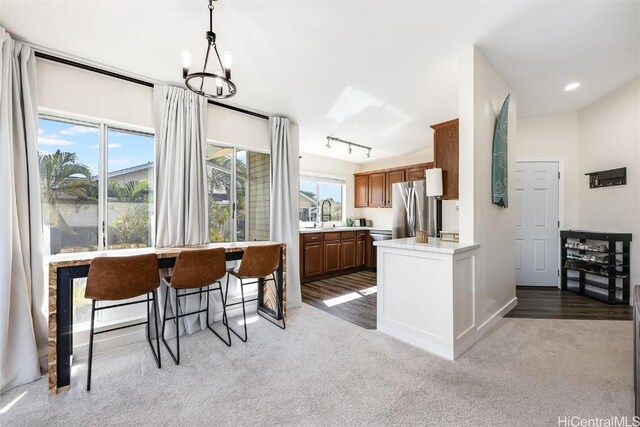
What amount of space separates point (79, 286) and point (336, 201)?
15.2ft

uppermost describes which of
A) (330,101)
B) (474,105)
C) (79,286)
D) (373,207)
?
(330,101)

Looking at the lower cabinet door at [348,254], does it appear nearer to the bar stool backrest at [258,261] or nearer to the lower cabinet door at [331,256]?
the lower cabinet door at [331,256]

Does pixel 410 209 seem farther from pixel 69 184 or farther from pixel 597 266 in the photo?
pixel 69 184

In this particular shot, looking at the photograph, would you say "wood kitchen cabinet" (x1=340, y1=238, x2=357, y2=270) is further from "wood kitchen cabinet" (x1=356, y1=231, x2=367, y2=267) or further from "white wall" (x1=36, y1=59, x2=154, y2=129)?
"white wall" (x1=36, y1=59, x2=154, y2=129)

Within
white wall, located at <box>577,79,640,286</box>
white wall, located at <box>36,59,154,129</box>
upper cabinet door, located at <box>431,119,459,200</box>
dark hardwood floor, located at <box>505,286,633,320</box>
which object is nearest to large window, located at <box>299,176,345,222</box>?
Result: upper cabinet door, located at <box>431,119,459,200</box>

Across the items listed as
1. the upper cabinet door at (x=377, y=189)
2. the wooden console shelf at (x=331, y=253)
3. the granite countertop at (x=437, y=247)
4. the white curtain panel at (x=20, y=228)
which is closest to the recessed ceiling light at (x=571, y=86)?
the granite countertop at (x=437, y=247)

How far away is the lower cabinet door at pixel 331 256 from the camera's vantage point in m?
5.01

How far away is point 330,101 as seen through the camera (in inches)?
127

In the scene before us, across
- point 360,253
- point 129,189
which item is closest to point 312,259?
point 360,253

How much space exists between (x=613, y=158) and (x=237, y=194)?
4.95 meters

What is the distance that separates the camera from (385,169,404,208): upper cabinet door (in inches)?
213

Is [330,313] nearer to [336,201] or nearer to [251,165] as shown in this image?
[251,165]

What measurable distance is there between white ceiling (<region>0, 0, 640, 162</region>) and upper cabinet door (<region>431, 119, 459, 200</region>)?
0.46 meters

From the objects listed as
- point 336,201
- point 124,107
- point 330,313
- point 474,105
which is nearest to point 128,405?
point 330,313
